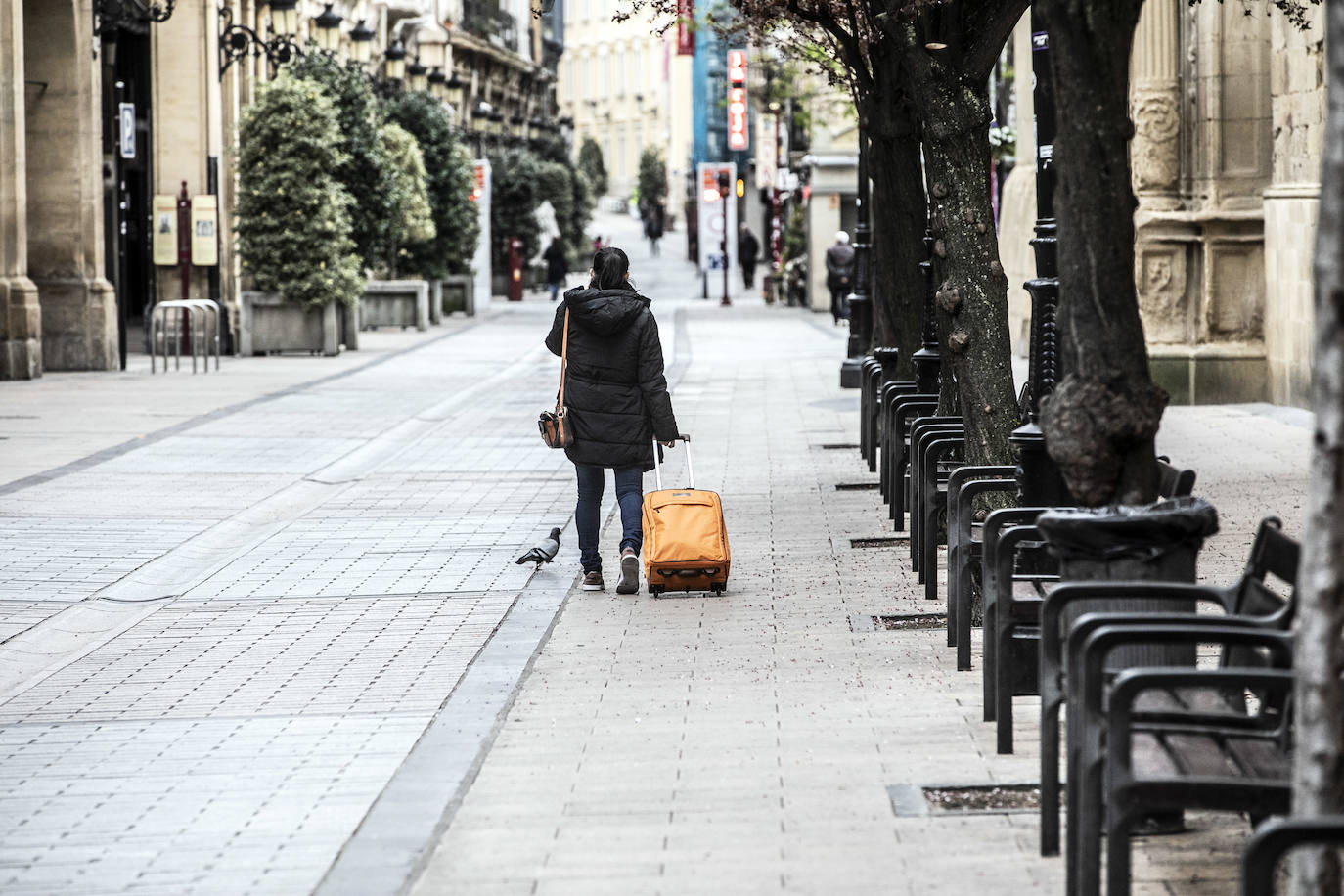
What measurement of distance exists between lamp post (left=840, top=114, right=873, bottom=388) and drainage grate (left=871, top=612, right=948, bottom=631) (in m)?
14.6

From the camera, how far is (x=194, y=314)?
28000mm

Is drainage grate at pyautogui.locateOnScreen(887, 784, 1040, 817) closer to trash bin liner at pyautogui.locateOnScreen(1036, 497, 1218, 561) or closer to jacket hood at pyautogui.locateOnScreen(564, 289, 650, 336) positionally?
trash bin liner at pyautogui.locateOnScreen(1036, 497, 1218, 561)

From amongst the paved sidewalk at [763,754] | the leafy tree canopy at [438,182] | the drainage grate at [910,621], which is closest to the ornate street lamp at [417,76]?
the leafy tree canopy at [438,182]

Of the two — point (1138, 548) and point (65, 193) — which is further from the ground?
point (65, 193)

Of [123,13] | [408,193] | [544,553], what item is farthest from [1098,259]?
[408,193]

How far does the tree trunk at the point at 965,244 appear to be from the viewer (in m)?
→ 10.9

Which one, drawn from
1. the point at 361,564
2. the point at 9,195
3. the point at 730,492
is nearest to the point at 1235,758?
the point at 361,564

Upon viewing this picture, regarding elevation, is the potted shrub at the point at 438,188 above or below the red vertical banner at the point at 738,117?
below

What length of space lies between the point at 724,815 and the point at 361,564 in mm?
5849

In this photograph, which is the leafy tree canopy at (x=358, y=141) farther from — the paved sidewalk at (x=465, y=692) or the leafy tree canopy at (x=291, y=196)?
the paved sidewalk at (x=465, y=692)

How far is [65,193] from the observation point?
2692cm

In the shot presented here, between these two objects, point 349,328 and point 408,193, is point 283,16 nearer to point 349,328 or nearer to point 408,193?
point 349,328

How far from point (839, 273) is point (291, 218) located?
13.6 m

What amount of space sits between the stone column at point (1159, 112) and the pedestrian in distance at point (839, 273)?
64.2 feet
